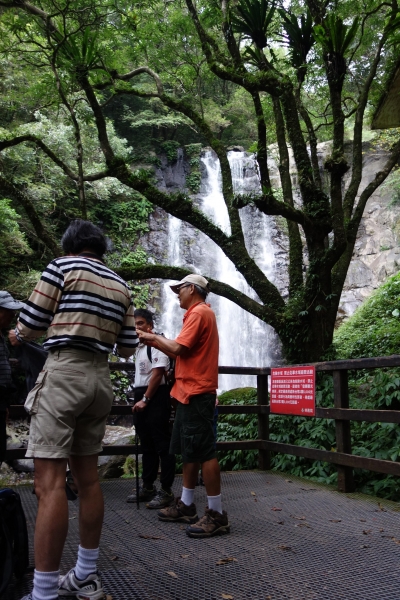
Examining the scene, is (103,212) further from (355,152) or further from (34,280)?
(355,152)

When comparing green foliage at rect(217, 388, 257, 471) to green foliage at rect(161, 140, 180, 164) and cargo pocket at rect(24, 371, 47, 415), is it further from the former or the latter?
green foliage at rect(161, 140, 180, 164)

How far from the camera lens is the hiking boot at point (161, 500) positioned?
156 inches

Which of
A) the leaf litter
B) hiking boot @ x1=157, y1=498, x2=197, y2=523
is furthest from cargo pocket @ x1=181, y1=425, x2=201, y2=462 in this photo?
the leaf litter

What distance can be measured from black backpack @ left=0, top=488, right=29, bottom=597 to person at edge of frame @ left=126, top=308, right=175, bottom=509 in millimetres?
1681

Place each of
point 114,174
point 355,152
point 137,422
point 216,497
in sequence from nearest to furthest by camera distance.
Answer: point 216,497 → point 137,422 → point 114,174 → point 355,152

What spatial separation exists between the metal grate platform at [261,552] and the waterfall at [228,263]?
507 inches

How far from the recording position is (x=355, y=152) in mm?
8727

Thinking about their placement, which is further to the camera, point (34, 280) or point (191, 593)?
point (34, 280)

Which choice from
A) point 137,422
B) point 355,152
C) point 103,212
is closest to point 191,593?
point 137,422

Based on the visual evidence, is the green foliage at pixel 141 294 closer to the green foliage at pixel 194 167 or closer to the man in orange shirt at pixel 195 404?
the green foliage at pixel 194 167

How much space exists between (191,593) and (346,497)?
7.90 feet

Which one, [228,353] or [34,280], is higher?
[34,280]

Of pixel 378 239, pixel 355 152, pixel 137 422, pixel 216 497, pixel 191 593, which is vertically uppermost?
pixel 378 239

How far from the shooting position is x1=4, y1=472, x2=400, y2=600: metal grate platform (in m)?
2.37
